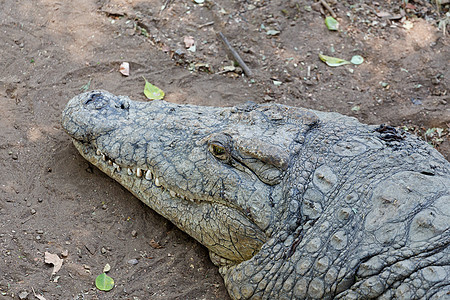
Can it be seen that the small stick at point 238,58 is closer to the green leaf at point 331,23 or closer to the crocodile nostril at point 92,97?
the green leaf at point 331,23

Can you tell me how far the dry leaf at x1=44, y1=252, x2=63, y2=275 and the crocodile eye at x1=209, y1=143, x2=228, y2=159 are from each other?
4.96ft

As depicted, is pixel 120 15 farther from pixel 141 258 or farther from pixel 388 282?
pixel 388 282

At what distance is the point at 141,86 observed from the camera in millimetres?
5652

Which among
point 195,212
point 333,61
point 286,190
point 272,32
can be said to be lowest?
point 333,61

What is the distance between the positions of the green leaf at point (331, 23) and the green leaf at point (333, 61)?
0.56 meters

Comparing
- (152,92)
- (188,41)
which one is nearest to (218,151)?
(152,92)

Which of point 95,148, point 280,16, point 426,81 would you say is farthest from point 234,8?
point 95,148

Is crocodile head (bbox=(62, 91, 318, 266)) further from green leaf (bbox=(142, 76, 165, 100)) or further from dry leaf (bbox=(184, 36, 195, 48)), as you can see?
dry leaf (bbox=(184, 36, 195, 48))

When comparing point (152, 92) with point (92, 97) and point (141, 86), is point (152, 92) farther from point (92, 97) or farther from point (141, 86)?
point (92, 97)

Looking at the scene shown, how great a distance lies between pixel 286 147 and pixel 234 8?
350 centimetres

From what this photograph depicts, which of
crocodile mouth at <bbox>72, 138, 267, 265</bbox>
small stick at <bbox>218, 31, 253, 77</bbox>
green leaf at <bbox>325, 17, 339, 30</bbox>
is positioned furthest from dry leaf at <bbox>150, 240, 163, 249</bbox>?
green leaf at <bbox>325, 17, 339, 30</bbox>

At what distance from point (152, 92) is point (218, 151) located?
6.63 ft

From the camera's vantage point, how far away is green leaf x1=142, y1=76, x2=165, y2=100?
18.1 ft

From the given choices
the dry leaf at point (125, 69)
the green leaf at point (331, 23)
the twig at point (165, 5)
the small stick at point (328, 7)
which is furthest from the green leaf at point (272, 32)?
the dry leaf at point (125, 69)
